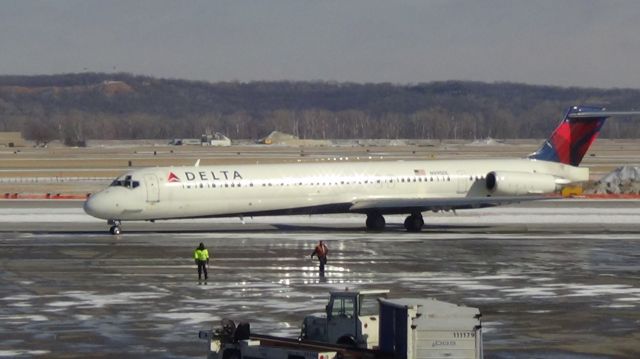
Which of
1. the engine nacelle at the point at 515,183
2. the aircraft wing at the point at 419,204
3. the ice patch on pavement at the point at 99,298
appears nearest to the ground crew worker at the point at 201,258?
the ice patch on pavement at the point at 99,298

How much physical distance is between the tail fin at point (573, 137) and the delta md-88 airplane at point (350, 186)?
0.05 metres

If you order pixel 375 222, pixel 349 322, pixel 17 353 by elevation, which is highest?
pixel 375 222

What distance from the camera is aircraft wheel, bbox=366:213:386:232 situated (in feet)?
165

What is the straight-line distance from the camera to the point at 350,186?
49.6 m

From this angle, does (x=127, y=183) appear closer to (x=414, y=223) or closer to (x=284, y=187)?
(x=284, y=187)

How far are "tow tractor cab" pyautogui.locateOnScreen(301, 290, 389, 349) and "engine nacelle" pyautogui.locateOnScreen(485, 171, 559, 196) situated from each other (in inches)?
1172

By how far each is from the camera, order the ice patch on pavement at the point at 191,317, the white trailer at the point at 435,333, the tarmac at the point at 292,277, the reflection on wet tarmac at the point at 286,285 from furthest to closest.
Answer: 1. the ice patch on pavement at the point at 191,317
2. the tarmac at the point at 292,277
3. the reflection on wet tarmac at the point at 286,285
4. the white trailer at the point at 435,333

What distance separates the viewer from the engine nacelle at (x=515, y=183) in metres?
51.0

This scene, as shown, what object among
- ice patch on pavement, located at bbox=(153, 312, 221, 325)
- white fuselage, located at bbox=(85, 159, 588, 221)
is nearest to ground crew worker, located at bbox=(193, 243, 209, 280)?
ice patch on pavement, located at bbox=(153, 312, 221, 325)

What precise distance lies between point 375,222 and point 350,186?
205cm

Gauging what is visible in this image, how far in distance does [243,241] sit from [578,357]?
80.0ft

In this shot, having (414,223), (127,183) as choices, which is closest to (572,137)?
(414,223)

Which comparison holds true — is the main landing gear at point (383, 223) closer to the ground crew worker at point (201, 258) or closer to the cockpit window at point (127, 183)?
the cockpit window at point (127, 183)

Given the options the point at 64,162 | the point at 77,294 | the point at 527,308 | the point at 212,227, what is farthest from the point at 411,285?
the point at 64,162
